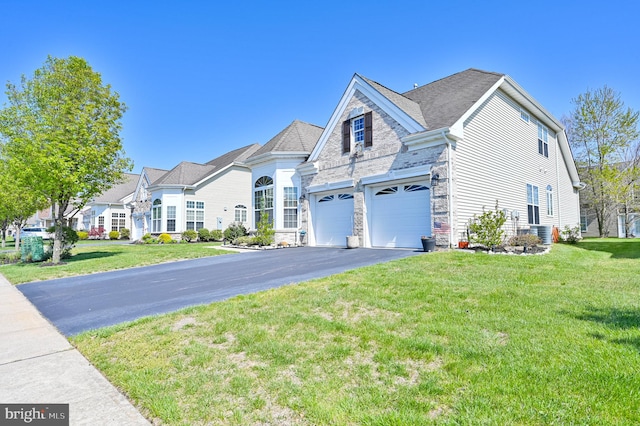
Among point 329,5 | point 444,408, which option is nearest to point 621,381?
point 444,408

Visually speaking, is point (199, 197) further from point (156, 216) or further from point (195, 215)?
point (156, 216)

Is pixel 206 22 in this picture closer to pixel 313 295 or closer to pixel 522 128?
pixel 313 295

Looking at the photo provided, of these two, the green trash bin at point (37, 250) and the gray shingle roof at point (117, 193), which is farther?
the gray shingle roof at point (117, 193)

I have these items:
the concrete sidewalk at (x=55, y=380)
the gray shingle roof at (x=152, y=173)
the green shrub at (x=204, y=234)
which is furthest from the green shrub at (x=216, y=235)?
the concrete sidewalk at (x=55, y=380)

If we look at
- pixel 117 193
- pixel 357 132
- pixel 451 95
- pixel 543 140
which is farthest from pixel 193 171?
pixel 543 140

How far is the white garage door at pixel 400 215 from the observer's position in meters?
13.1

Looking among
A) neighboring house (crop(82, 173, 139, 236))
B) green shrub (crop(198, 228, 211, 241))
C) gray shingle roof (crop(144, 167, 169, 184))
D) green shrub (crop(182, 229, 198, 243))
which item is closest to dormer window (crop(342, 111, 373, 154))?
green shrub (crop(198, 228, 211, 241))

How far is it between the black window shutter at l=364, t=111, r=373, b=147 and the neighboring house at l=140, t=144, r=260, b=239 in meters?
15.0

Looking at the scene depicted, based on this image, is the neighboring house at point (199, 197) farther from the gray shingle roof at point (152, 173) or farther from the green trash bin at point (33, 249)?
the green trash bin at point (33, 249)

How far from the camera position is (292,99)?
1988cm

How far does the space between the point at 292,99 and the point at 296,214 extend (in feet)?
23.0

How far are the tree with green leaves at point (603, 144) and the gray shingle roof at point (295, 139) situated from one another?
74.3 ft

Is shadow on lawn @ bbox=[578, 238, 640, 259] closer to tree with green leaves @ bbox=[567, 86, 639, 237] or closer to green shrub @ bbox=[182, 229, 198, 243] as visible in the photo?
tree with green leaves @ bbox=[567, 86, 639, 237]

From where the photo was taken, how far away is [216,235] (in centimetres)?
2709
